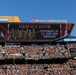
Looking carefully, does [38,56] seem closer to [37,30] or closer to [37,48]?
[37,48]

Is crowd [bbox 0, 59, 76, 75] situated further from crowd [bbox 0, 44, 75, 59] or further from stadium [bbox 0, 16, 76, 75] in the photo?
crowd [bbox 0, 44, 75, 59]

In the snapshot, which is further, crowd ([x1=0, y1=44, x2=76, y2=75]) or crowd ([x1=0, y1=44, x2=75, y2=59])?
crowd ([x1=0, y1=44, x2=75, y2=59])

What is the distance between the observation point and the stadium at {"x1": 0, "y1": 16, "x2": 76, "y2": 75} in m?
44.9

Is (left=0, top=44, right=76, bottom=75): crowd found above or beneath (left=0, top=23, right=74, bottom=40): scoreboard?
beneath

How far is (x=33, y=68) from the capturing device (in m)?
44.9

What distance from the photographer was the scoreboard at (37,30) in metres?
47.3

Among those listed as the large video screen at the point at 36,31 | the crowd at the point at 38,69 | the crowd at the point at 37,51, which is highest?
the large video screen at the point at 36,31

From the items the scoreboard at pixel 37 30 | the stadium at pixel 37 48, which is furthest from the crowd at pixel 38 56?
the scoreboard at pixel 37 30

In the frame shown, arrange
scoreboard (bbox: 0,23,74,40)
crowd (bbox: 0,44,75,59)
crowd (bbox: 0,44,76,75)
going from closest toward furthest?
crowd (bbox: 0,44,76,75) < crowd (bbox: 0,44,75,59) < scoreboard (bbox: 0,23,74,40)

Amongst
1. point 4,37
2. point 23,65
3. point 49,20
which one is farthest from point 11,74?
point 49,20

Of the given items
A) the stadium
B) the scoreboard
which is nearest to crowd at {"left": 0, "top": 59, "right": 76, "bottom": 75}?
the stadium

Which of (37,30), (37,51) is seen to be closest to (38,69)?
(37,51)

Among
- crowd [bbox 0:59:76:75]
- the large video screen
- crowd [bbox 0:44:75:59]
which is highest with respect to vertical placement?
the large video screen

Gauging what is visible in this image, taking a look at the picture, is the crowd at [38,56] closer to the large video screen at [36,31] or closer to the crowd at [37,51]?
the crowd at [37,51]
